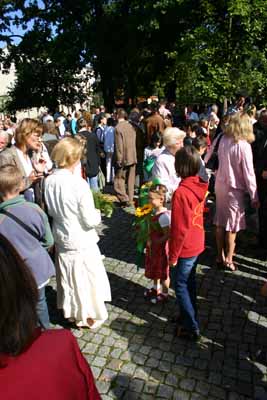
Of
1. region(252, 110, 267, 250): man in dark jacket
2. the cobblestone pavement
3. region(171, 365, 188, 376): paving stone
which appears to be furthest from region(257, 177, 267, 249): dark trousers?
region(171, 365, 188, 376): paving stone

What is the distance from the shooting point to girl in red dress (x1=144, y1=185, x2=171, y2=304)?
4.27m

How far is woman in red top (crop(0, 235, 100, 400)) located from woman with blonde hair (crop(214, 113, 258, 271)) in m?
3.98

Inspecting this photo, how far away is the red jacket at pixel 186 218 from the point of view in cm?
336

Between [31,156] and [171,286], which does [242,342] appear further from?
[31,156]

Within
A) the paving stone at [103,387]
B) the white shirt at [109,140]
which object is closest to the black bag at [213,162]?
the paving stone at [103,387]

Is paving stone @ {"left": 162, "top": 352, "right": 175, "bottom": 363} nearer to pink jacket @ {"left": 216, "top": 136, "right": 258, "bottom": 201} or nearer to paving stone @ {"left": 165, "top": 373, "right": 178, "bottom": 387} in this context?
paving stone @ {"left": 165, "top": 373, "right": 178, "bottom": 387}

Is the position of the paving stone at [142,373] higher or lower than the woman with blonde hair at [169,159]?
lower

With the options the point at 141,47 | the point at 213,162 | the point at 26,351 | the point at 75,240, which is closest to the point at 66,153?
the point at 75,240

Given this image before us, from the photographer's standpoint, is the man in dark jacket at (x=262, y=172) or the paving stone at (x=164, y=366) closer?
the paving stone at (x=164, y=366)

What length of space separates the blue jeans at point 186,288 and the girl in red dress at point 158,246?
678mm

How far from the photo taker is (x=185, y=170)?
3.47 meters

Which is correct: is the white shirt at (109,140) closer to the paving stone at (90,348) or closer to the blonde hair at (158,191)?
the blonde hair at (158,191)

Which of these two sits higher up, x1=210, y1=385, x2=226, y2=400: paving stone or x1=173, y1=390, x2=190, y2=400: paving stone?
x1=173, y1=390, x2=190, y2=400: paving stone

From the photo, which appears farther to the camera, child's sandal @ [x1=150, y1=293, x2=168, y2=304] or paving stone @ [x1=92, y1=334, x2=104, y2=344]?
child's sandal @ [x1=150, y1=293, x2=168, y2=304]
